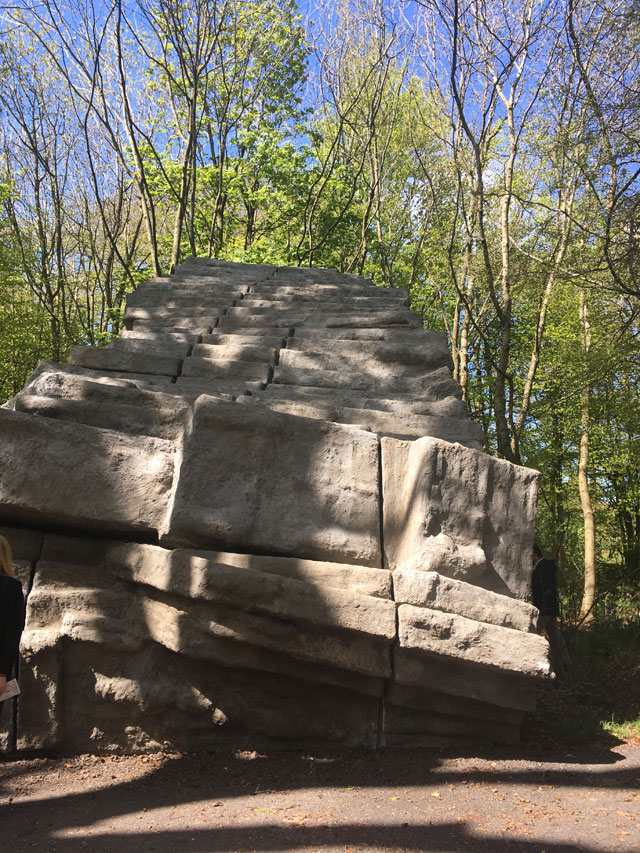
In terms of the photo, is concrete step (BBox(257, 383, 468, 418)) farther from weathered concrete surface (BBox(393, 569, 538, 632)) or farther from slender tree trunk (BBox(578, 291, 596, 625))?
slender tree trunk (BBox(578, 291, 596, 625))

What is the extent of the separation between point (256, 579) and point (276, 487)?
528 millimetres

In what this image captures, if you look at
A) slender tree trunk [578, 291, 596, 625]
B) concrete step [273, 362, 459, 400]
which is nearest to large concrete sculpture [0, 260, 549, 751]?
concrete step [273, 362, 459, 400]

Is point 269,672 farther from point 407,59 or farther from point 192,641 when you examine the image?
point 407,59

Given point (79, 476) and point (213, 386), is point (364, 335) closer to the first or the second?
point (213, 386)

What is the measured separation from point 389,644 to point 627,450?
9967 mm

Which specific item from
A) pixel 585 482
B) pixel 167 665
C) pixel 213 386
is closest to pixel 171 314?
pixel 213 386

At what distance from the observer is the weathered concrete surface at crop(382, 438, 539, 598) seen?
3523mm

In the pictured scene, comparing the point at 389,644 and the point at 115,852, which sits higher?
the point at 389,644

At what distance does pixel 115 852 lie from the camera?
8.14 ft

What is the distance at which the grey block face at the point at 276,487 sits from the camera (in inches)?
136

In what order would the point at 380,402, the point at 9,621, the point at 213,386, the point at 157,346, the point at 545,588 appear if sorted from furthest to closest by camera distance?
the point at 545,588 → the point at 157,346 → the point at 213,386 → the point at 380,402 → the point at 9,621

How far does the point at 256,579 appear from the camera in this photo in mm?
3207

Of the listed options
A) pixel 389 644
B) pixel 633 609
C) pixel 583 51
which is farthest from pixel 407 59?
pixel 389 644

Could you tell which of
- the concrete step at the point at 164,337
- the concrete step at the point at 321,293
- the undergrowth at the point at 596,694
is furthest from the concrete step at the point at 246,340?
the undergrowth at the point at 596,694
